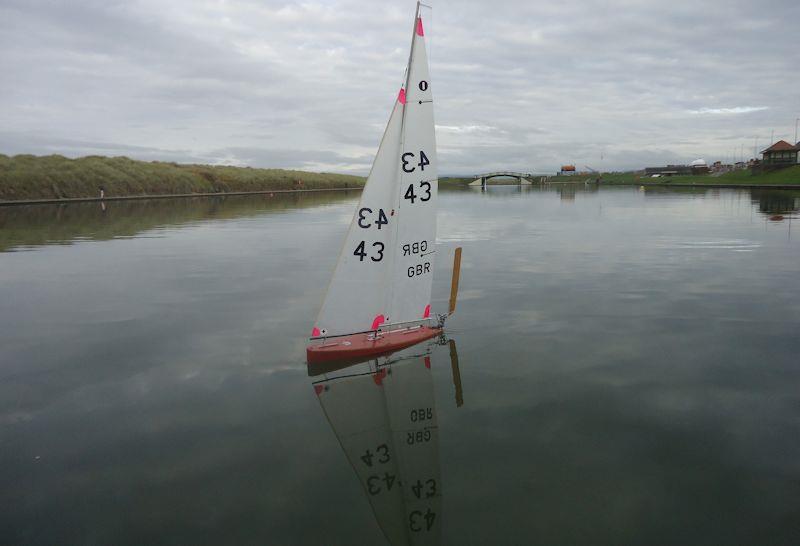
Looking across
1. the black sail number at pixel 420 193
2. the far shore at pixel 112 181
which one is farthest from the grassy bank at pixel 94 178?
the black sail number at pixel 420 193

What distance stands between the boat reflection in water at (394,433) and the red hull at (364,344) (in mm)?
291

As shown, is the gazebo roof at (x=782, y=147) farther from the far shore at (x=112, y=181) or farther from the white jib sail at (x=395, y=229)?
the white jib sail at (x=395, y=229)

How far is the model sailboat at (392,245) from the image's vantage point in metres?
11.9

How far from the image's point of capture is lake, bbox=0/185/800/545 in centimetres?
736

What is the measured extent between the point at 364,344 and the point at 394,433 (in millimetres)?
3860

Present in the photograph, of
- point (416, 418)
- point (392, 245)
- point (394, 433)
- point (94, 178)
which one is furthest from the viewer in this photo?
point (94, 178)

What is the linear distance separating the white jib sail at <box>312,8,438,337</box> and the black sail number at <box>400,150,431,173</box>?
0.02m

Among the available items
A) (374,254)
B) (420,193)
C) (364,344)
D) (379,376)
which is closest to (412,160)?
(420,193)

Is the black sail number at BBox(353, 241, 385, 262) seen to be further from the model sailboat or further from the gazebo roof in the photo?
the gazebo roof

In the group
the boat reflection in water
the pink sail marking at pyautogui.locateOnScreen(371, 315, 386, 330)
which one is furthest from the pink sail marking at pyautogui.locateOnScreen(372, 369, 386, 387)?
the pink sail marking at pyautogui.locateOnScreen(371, 315, 386, 330)

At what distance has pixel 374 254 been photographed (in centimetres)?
1285

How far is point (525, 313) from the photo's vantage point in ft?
56.2

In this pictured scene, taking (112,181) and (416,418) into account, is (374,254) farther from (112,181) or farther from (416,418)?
(112,181)

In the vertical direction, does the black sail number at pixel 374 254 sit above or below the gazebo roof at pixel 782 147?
below
